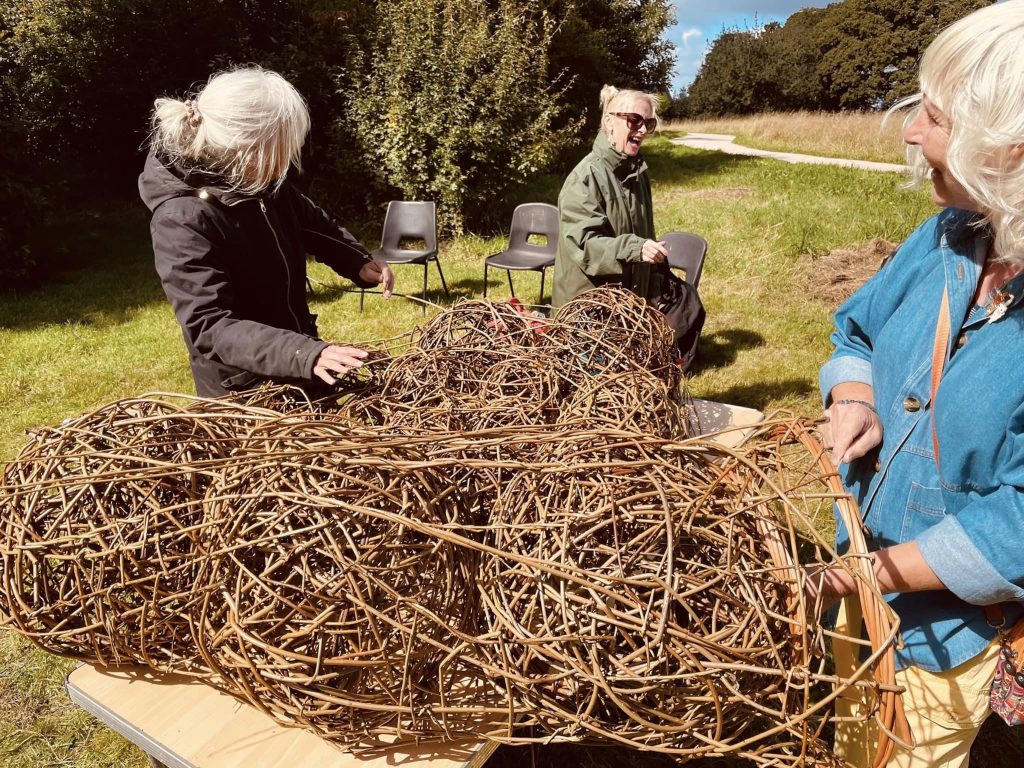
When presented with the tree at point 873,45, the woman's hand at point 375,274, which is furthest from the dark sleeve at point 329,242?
the tree at point 873,45

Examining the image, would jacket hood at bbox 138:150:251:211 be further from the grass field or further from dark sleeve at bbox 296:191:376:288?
the grass field

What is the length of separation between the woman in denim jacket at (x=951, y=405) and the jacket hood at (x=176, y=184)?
197cm

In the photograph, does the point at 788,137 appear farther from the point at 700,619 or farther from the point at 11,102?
the point at 700,619

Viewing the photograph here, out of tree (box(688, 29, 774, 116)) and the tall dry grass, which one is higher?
tree (box(688, 29, 774, 116))

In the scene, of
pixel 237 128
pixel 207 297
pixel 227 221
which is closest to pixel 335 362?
pixel 207 297

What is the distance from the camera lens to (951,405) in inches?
48.3

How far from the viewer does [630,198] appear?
3.66 meters

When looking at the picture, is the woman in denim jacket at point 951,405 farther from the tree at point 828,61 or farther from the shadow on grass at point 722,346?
the tree at point 828,61

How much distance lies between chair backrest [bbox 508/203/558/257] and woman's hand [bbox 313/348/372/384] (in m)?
4.95

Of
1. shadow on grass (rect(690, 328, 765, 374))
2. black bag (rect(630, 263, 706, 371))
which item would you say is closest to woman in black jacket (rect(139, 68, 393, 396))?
black bag (rect(630, 263, 706, 371))

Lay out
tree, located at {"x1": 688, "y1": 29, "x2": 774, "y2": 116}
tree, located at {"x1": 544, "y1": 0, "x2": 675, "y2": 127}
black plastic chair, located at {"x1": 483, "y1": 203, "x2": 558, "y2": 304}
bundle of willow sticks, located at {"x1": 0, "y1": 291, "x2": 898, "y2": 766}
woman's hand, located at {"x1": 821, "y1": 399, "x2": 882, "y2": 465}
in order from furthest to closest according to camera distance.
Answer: tree, located at {"x1": 688, "y1": 29, "x2": 774, "y2": 116} < tree, located at {"x1": 544, "y1": 0, "x2": 675, "y2": 127} < black plastic chair, located at {"x1": 483, "y1": 203, "x2": 558, "y2": 304} < woman's hand, located at {"x1": 821, "y1": 399, "x2": 882, "y2": 465} < bundle of willow sticks, located at {"x1": 0, "y1": 291, "x2": 898, "y2": 766}

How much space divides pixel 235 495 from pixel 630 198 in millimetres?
3059

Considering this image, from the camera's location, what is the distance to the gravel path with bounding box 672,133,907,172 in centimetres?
1366

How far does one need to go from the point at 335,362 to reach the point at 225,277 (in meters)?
0.54
